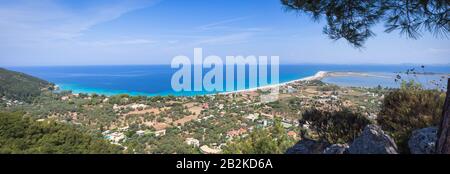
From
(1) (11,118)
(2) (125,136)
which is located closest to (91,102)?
(2) (125,136)

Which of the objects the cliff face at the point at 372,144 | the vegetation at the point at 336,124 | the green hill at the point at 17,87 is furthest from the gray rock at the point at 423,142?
the green hill at the point at 17,87

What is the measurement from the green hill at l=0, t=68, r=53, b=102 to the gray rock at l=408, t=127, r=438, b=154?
122 feet

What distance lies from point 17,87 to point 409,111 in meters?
41.2

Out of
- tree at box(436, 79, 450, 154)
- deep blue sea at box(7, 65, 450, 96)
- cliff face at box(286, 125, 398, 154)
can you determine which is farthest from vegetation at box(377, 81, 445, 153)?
tree at box(436, 79, 450, 154)

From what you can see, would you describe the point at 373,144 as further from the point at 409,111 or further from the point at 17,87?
the point at 17,87

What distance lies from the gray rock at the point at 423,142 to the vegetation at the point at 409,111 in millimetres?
414

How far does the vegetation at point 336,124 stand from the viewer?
3971 millimetres

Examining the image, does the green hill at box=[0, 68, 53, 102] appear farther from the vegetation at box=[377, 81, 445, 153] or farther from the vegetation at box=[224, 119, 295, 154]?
the vegetation at box=[377, 81, 445, 153]

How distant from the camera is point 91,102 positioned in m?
28.3

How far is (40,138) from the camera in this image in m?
8.14

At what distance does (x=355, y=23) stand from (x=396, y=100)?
1.47 m

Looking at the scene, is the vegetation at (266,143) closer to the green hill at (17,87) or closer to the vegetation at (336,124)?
the vegetation at (336,124)
